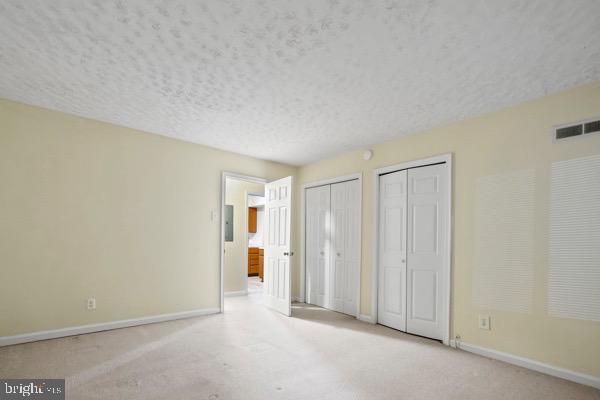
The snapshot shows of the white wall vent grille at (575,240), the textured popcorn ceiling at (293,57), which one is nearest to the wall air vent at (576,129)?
the white wall vent grille at (575,240)

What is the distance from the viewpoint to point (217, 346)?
3.37 meters

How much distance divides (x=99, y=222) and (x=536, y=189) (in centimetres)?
497

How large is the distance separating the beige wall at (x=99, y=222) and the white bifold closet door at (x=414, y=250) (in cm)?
267

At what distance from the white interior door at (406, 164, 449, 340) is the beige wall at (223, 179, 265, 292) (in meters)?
3.62

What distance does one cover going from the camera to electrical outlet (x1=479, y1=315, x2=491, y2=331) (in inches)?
126

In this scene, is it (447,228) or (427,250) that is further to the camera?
(427,250)

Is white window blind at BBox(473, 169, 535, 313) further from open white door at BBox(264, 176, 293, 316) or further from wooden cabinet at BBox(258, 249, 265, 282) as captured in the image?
wooden cabinet at BBox(258, 249, 265, 282)

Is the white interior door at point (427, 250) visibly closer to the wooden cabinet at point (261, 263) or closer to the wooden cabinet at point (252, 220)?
the wooden cabinet at point (261, 263)

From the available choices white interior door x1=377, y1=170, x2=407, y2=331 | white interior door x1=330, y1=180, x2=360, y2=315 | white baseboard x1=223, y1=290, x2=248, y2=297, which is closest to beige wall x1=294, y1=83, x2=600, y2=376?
white interior door x1=377, y1=170, x2=407, y2=331

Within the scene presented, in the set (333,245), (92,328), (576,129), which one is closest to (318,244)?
(333,245)

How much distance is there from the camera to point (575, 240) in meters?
2.71

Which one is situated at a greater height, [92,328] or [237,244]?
[237,244]

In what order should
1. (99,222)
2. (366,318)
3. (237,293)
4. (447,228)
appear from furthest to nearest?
(237,293), (366,318), (99,222), (447,228)

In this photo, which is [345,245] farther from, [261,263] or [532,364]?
[261,263]
